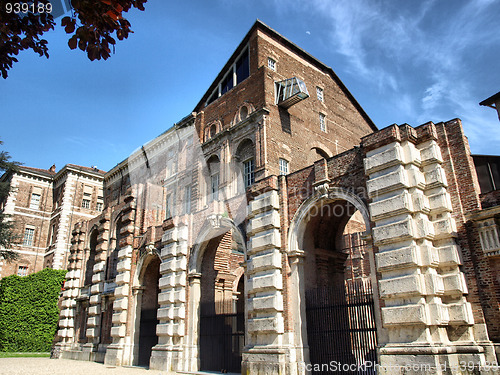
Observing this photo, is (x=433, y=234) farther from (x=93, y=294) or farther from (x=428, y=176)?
(x=93, y=294)

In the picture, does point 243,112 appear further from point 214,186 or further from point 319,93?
point 319,93

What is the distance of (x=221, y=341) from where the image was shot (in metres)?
17.3

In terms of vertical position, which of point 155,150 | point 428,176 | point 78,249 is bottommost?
point 428,176

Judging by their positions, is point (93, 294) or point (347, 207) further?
point (93, 294)

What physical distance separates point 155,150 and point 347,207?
16.2 metres

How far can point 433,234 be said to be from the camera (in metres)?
11.4

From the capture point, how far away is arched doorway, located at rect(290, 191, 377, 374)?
504 inches

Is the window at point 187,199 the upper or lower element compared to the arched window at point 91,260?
upper

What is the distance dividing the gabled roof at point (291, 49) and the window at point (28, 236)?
84.8 ft

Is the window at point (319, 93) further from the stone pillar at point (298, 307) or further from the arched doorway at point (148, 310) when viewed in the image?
the arched doorway at point (148, 310)

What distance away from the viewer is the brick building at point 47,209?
39688 mm

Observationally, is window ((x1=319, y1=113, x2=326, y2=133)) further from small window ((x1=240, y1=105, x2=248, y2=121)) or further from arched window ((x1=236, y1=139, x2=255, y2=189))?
arched window ((x1=236, y1=139, x2=255, y2=189))

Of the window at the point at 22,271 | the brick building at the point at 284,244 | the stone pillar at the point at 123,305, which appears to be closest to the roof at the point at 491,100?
the brick building at the point at 284,244

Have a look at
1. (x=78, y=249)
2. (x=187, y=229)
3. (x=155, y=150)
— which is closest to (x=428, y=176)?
(x=187, y=229)
